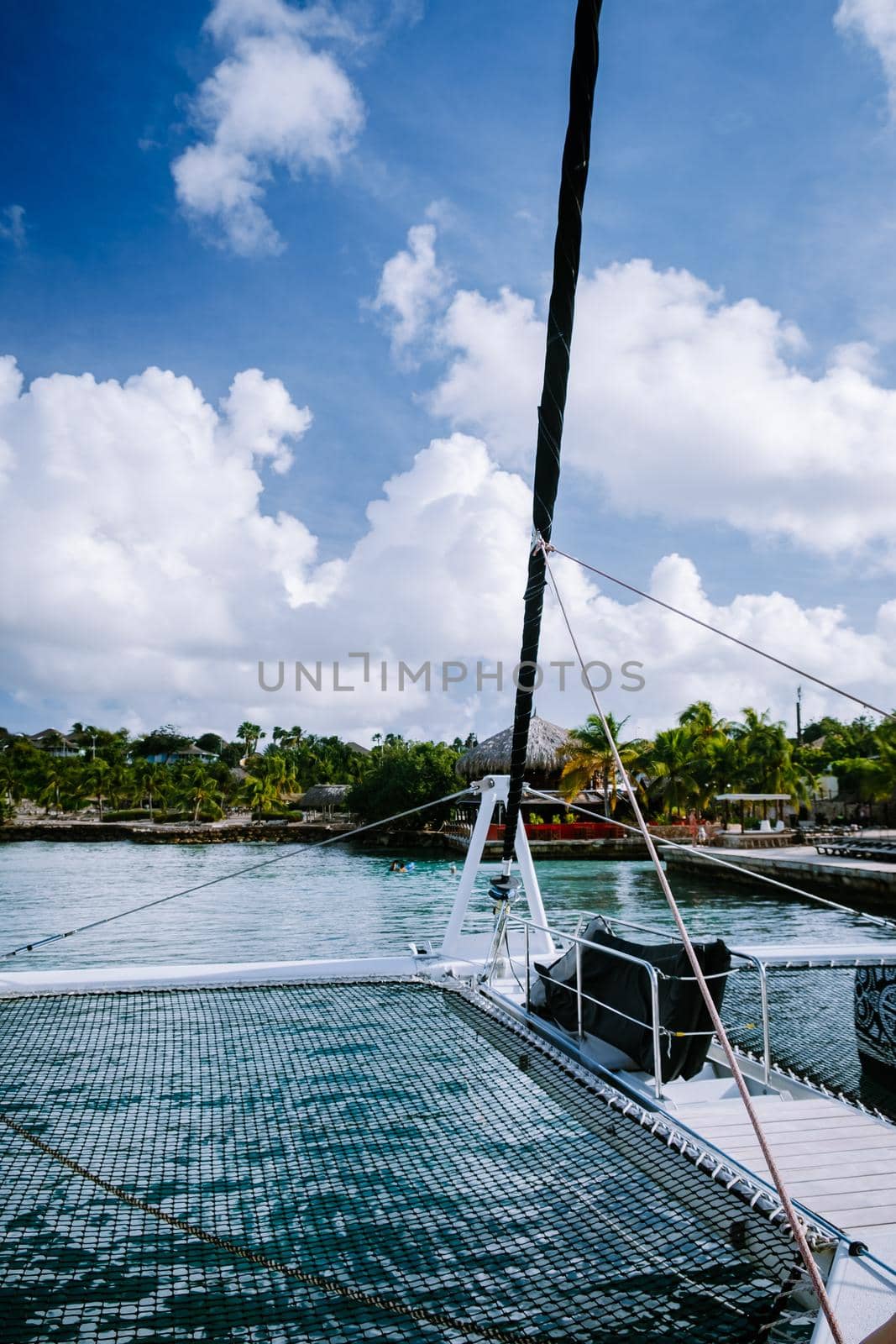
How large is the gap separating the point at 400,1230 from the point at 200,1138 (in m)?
1.65

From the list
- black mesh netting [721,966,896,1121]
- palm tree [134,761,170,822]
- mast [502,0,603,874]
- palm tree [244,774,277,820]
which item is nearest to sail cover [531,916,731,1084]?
black mesh netting [721,966,896,1121]

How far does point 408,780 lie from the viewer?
5112cm

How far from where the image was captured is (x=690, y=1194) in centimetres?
360

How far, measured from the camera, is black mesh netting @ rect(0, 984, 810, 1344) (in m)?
3.51

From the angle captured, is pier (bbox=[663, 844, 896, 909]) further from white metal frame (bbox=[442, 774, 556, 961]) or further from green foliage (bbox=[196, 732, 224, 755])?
green foliage (bbox=[196, 732, 224, 755])

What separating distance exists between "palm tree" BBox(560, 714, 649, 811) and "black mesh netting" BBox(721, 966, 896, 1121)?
2885 centimetres

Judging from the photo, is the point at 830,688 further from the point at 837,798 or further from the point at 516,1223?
the point at 837,798

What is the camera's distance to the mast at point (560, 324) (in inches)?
130

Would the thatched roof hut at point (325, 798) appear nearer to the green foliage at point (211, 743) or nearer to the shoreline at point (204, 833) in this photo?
the shoreline at point (204, 833)

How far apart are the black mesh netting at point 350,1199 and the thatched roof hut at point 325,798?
57.5m

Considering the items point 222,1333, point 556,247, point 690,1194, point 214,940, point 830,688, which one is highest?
point 556,247

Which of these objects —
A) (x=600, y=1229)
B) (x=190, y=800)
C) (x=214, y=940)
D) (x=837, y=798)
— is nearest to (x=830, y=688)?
(x=600, y=1229)

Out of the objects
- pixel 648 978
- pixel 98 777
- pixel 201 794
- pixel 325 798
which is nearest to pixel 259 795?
pixel 201 794

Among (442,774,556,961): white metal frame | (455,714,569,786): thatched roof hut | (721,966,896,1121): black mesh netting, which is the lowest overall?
(721,966,896,1121): black mesh netting
